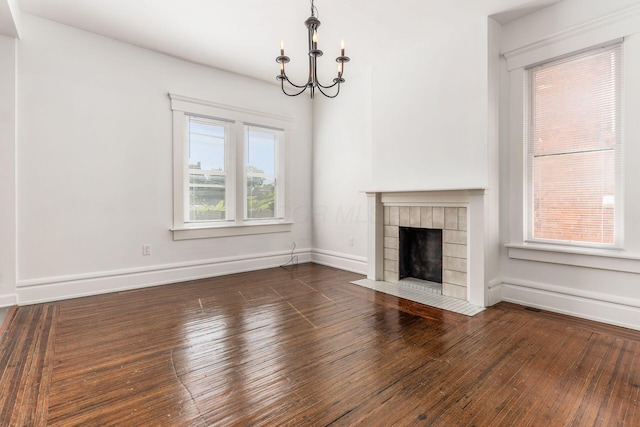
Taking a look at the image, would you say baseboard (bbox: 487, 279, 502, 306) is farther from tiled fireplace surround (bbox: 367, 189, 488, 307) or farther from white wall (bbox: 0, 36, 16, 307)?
white wall (bbox: 0, 36, 16, 307)

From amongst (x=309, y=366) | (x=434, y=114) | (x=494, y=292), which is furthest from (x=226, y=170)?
(x=494, y=292)

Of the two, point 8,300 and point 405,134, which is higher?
point 405,134

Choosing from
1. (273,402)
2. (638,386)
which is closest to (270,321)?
(273,402)

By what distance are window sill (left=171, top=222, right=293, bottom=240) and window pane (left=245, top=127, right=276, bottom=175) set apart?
85cm

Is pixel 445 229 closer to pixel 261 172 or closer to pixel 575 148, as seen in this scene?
pixel 575 148

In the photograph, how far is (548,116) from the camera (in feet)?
10.0

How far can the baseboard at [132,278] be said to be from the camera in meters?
3.23

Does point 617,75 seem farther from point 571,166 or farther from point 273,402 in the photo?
point 273,402

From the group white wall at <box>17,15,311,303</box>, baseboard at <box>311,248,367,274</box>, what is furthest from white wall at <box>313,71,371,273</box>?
white wall at <box>17,15,311,303</box>

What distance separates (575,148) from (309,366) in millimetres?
3014

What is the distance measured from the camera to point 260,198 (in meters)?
4.99

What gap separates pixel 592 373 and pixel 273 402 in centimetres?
194

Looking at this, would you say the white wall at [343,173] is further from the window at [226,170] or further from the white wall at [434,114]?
the window at [226,170]

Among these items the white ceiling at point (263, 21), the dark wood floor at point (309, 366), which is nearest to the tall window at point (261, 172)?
the white ceiling at point (263, 21)
